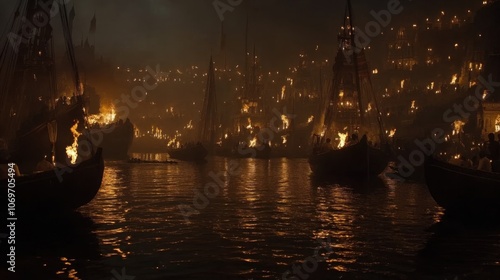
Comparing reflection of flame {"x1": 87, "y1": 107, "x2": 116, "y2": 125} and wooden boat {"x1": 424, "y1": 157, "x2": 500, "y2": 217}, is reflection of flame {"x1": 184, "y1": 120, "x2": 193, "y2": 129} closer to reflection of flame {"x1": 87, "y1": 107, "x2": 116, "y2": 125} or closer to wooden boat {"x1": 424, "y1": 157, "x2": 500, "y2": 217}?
reflection of flame {"x1": 87, "y1": 107, "x2": 116, "y2": 125}

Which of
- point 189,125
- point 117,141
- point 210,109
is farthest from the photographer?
point 189,125

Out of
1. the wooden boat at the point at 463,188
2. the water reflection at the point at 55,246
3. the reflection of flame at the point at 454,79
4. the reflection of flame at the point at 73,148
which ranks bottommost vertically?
the water reflection at the point at 55,246

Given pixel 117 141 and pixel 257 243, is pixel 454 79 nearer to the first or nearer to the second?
pixel 117 141

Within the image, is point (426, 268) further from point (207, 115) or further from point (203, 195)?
point (207, 115)

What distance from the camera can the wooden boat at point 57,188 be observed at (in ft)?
44.7

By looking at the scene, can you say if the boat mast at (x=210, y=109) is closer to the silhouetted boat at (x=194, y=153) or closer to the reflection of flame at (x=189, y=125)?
the silhouetted boat at (x=194, y=153)

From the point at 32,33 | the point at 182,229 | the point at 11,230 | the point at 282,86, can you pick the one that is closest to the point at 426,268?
the point at 182,229

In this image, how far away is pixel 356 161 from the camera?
36.6 m

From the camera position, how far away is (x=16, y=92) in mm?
44844

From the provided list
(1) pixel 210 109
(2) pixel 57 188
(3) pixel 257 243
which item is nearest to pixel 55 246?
(2) pixel 57 188

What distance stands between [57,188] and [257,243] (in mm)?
7343

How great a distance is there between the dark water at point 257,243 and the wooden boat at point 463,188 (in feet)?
2.82

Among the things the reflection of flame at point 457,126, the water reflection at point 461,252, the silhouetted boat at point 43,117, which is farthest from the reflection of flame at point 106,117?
the water reflection at point 461,252

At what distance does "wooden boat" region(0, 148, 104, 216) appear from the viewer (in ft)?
44.7
